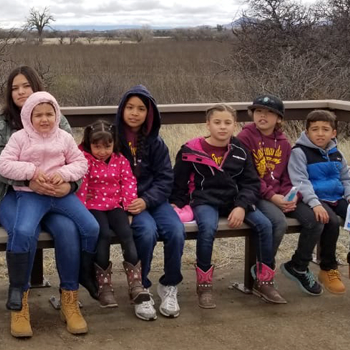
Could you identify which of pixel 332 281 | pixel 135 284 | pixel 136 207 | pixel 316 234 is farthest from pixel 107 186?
pixel 332 281

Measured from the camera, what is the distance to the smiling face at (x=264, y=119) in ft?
14.6

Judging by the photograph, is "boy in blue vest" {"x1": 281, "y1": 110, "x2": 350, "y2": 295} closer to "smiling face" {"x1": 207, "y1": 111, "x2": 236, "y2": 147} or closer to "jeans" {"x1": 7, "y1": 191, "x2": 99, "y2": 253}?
"smiling face" {"x1": 207, "y1": 111, "x2": 236, "y2": 147}

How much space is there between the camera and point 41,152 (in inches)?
151

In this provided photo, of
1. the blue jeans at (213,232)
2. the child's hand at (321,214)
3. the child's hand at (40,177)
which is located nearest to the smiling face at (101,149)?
the child's hand at (40,177)

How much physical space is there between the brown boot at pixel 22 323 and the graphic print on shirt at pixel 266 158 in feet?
5.42

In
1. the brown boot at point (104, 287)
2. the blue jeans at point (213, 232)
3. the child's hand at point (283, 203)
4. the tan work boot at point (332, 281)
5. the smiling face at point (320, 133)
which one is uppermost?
the smiling face at point (320, 133)

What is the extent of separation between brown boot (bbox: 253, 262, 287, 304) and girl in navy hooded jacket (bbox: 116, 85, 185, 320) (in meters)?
0.52

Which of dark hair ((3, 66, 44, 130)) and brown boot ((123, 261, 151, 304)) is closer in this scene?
brown boot ((123, 261, 151, 304))

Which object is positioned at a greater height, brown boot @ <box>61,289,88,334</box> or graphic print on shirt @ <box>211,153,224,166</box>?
graphic print on shirt @ <box>211,153,224,166</box>

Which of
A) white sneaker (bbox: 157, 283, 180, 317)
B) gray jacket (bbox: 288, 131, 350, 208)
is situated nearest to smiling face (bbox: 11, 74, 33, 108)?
white sneaker (bbox: 157, 283, 180, 317)

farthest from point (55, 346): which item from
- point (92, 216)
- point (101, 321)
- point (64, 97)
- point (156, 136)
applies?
point (64, 97)

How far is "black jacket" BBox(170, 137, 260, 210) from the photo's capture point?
13.8 feet

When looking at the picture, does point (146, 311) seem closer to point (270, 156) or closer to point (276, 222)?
point (276, 222)

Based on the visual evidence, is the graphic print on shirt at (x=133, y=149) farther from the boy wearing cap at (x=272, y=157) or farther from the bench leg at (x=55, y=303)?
the bench leg at (x=55, y=303)
